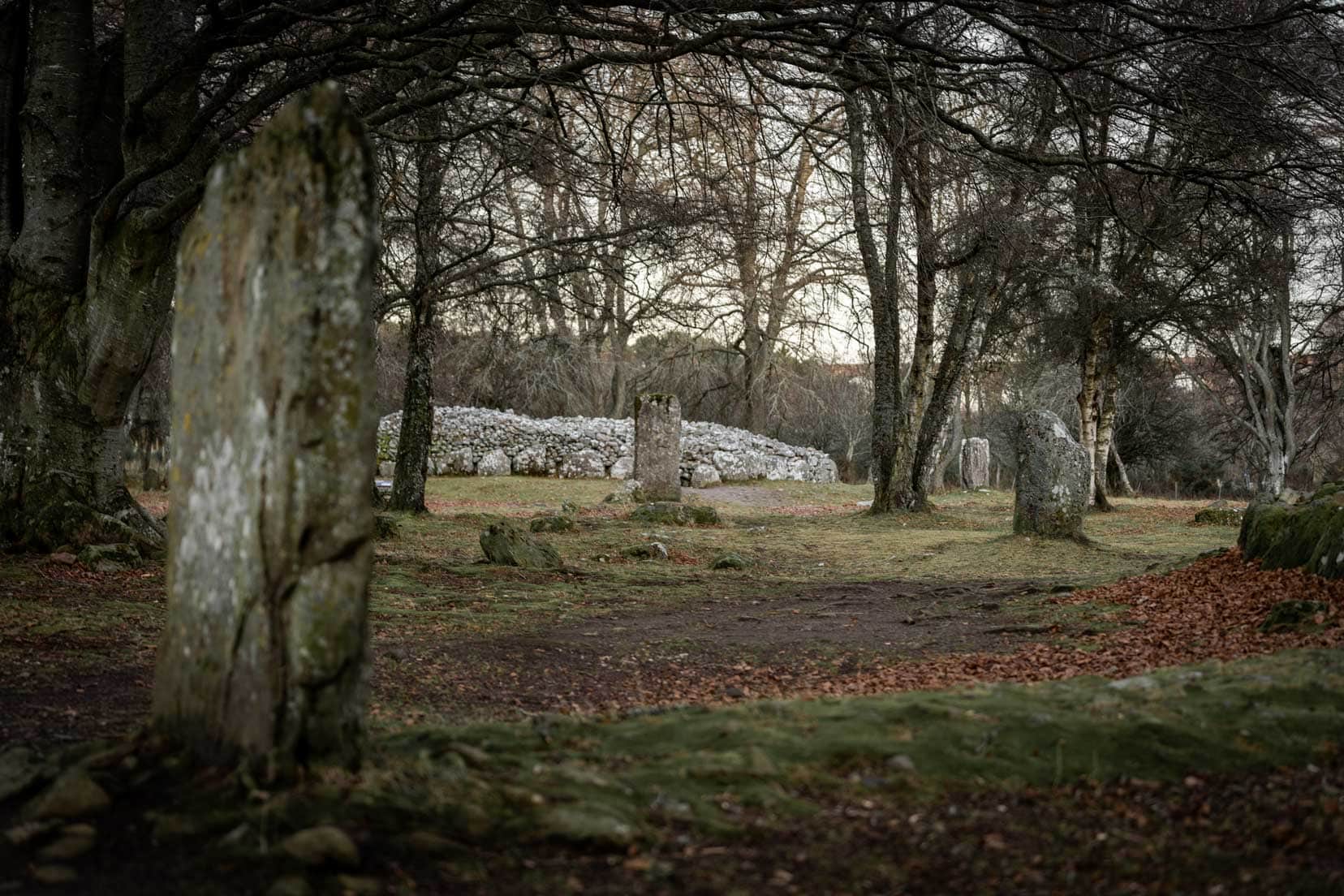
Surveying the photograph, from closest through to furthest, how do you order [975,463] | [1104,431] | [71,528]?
[71,528] < [1104,431] < [975,463]

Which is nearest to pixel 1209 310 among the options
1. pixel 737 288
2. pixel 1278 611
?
pixel 737 288

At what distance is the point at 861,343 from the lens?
58.5 feet

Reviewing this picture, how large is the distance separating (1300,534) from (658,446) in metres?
13.8

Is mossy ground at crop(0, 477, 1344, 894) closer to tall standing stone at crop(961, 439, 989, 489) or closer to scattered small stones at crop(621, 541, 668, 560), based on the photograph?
scattered small stones at crop(621, 541, 668, 560)

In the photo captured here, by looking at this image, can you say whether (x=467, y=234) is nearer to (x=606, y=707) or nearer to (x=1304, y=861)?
(x=606, y=707)

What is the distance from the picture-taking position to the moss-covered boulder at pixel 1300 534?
6645mm

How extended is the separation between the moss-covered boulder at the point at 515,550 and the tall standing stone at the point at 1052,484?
6648 mm

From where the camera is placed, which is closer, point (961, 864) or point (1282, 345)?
point (961, 864)

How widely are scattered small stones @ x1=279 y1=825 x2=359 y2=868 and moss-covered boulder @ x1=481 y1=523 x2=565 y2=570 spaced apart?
7.67 metres

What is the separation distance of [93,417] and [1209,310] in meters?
19.6

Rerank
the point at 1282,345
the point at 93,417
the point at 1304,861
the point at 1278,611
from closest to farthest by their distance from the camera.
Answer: the point at 1304,861, the point at 1278,611, the point at 93,417, the point at 1282,345

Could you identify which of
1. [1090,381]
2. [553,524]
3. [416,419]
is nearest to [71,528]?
[553,524]

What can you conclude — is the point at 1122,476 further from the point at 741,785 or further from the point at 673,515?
the point at 741,785

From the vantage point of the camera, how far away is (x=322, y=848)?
2566mm
